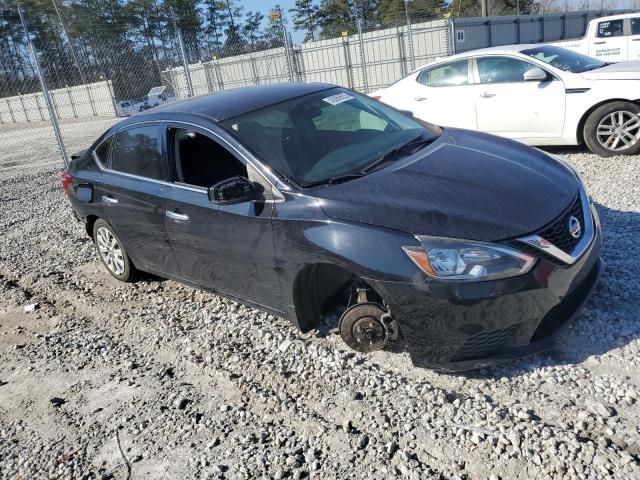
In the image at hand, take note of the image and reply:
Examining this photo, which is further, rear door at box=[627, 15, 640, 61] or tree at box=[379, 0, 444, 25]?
tree at box=[379, 0, 444, 25]

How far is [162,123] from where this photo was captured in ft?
13.1

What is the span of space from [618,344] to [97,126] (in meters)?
24.1

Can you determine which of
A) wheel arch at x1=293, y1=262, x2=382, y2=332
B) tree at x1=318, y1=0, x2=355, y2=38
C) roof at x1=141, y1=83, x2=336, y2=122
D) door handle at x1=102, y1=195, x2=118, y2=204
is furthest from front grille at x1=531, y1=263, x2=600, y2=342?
tree at x1=318, y1=0, x2=355, y2=38

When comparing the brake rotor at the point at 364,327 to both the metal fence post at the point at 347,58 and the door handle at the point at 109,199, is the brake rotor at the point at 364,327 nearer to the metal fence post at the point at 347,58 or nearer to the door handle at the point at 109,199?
the door handle at the point at 109,199

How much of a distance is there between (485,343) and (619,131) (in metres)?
5.16

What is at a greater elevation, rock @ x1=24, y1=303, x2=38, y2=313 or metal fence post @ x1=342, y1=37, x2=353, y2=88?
metal fence post @ x1=342, y1=37, x2=353, y2=88

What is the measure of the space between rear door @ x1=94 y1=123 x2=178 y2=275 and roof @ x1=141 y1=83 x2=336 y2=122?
26cm

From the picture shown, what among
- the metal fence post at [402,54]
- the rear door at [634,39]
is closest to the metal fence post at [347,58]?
the metal fence post at [402,54]

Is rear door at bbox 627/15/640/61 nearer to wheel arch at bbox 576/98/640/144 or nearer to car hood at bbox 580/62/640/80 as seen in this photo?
car hood at bbox 580/62/640/80

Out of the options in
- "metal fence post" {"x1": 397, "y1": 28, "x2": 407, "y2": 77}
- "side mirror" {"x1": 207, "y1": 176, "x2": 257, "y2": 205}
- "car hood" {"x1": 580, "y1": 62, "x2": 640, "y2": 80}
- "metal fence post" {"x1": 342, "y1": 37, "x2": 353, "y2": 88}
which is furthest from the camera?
"metal fence post" {"x1": 342, "y1": 37, "x2": 353, "y2": 88}

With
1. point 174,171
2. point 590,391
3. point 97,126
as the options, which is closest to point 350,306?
point 590,391

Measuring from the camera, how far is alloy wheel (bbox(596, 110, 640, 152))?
6.50 m

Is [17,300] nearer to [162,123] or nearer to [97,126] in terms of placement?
[162,123]

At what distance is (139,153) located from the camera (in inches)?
168
